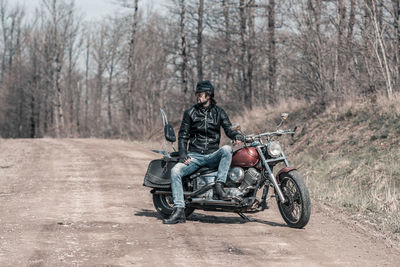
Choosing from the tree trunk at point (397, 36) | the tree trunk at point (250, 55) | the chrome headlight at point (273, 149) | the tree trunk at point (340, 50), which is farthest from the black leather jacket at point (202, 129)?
the tree trunk at point (250, 55)

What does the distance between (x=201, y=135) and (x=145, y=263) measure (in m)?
3.07

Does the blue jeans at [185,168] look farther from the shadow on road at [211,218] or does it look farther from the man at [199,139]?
the shadow on road at [211,218]

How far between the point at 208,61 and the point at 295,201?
108 ft

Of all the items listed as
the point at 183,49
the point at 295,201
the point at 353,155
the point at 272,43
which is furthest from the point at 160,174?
the point at 183,49

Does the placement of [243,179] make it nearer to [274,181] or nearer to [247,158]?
[247,158]

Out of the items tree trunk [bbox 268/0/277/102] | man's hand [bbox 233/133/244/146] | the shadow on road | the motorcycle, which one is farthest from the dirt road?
tree trunk [bbox 268/0/277/102]

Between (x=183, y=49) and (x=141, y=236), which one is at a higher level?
(x=183, y=49)

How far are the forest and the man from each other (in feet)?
29.1

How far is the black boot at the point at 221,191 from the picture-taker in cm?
797

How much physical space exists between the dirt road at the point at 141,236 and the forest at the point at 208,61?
8.97 m

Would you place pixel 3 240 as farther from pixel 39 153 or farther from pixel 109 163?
pixel 39 153

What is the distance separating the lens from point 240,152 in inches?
320

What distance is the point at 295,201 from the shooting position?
7781 millimetres

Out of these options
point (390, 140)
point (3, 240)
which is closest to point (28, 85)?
point (390, 140)
